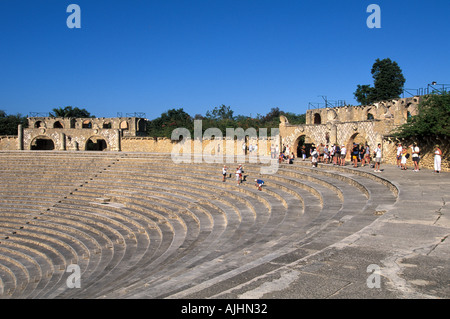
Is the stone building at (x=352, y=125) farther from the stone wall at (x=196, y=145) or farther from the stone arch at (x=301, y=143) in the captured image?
the stone wall at (x=196, y=145)

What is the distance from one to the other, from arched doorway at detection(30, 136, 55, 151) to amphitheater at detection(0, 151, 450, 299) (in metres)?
12.8

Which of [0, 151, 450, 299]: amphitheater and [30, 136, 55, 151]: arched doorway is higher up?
[30, 136, 55, 151]: arched doorway

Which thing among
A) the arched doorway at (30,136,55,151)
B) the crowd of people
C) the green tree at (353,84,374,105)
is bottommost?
the crowd of people

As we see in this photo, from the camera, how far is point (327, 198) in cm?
1046

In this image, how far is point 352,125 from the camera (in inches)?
821

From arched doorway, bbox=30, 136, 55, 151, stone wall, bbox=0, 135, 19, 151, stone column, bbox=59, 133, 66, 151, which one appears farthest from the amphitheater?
arched doorway, bbox=30, 136, 55, 151

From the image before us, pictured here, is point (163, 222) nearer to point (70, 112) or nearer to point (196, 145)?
point (196, 145)

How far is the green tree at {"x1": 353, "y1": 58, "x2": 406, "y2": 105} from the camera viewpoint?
4841 centimetres

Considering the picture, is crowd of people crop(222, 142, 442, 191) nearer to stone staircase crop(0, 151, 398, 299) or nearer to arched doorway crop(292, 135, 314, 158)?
stone staircase crop(0, 151, 398, 299)

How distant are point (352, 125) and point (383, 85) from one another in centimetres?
3235

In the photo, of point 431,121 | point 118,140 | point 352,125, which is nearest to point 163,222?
point 431,121

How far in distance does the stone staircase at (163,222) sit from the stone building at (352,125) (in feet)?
15.1
